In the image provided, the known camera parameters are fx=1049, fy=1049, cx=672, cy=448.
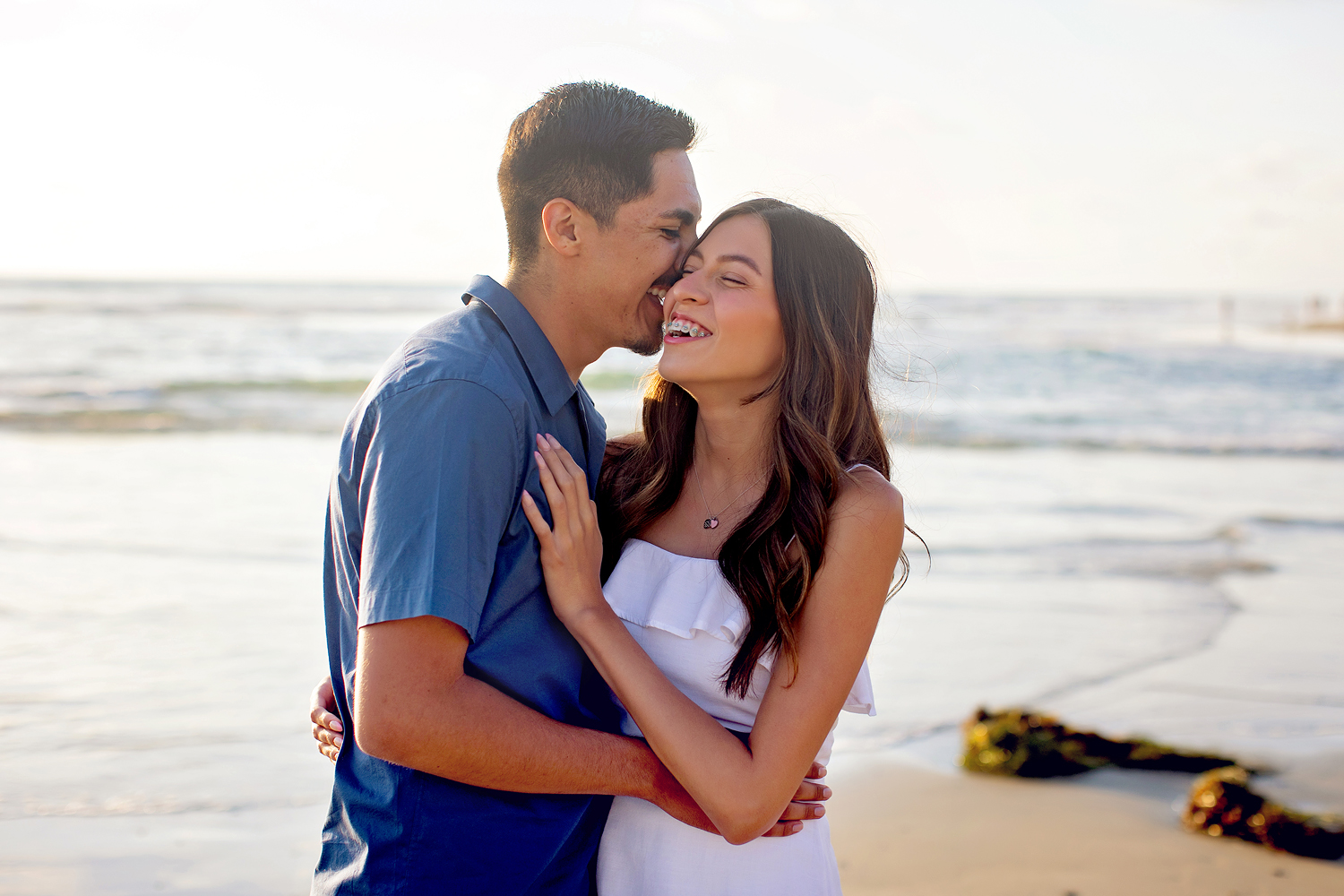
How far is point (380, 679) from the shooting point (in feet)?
5.91

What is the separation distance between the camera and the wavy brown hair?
7.88 ft

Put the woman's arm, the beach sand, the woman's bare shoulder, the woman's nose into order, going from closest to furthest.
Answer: the woman's arm
the woman's bare shoulder
the woman's nose
the beach sand

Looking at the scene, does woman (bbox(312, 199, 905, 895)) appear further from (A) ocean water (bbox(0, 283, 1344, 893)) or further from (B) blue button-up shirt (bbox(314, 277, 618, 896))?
(A) ocean water (bbox(0, 283, 1344, 893))

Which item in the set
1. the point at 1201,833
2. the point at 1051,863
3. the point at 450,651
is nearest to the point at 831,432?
the point at 450,651

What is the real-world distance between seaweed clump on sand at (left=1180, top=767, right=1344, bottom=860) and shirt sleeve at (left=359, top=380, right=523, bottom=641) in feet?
12.7

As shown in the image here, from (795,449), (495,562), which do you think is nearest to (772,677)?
(795,449)

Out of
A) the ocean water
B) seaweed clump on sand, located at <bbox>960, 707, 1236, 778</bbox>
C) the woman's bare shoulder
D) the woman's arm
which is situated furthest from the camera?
seaweed clump on sand, located at <bbox>960, 707, 1236, 778</bbox>

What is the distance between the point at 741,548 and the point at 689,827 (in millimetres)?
655

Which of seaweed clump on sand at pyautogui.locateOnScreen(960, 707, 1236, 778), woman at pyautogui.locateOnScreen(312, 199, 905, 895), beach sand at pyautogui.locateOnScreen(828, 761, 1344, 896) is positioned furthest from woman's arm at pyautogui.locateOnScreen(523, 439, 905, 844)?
seaweed clump on sand at pyautogui.locateOnScreen(960, 707, 1236, 778)

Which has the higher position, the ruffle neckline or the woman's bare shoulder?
the woman's bare shoulder

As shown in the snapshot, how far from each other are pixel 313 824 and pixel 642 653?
2815 millimetres

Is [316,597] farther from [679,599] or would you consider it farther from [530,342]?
[530,342]

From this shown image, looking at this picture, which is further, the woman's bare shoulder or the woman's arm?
the woman's bare shoulder

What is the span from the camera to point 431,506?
177cm
